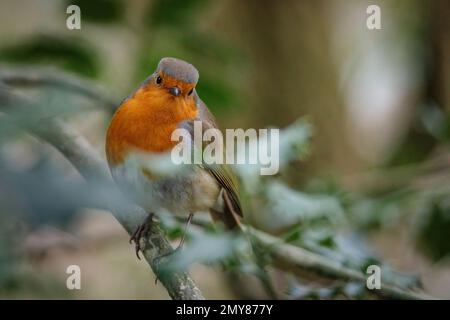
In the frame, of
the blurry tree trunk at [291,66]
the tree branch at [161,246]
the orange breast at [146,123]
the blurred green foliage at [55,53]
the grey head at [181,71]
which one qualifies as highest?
the blurry tree trunk at [291,66]

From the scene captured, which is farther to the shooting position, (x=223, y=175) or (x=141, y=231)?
(x=223, y=175)

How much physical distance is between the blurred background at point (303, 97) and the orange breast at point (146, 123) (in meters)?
0.24

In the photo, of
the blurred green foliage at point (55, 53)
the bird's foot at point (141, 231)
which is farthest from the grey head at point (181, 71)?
the blurred green foliage at point (55, 53)

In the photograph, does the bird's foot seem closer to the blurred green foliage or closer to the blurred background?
the blurred background

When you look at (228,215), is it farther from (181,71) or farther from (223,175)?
(181,71)

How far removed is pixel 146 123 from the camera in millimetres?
1730

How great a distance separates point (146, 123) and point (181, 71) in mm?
197

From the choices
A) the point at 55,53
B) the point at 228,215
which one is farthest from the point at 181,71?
the point at 55,53

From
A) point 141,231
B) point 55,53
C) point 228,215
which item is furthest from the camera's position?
point 55,53

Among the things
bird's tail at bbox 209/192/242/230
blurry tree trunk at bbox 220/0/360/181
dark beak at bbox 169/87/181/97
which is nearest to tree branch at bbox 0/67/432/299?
bird's tail at bbox 209/192/242/230

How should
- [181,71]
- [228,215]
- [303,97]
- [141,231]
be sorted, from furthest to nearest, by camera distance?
1. [303,97]
2. [228,215]
3. [141,231]
4. [181,71]

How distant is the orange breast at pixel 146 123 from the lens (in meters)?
1.71

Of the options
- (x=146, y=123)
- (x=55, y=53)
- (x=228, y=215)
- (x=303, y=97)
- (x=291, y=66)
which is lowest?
(x=228, y=215)

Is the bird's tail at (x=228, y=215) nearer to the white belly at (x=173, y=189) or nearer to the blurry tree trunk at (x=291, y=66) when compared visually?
the white belly at (x=173, y=189)
